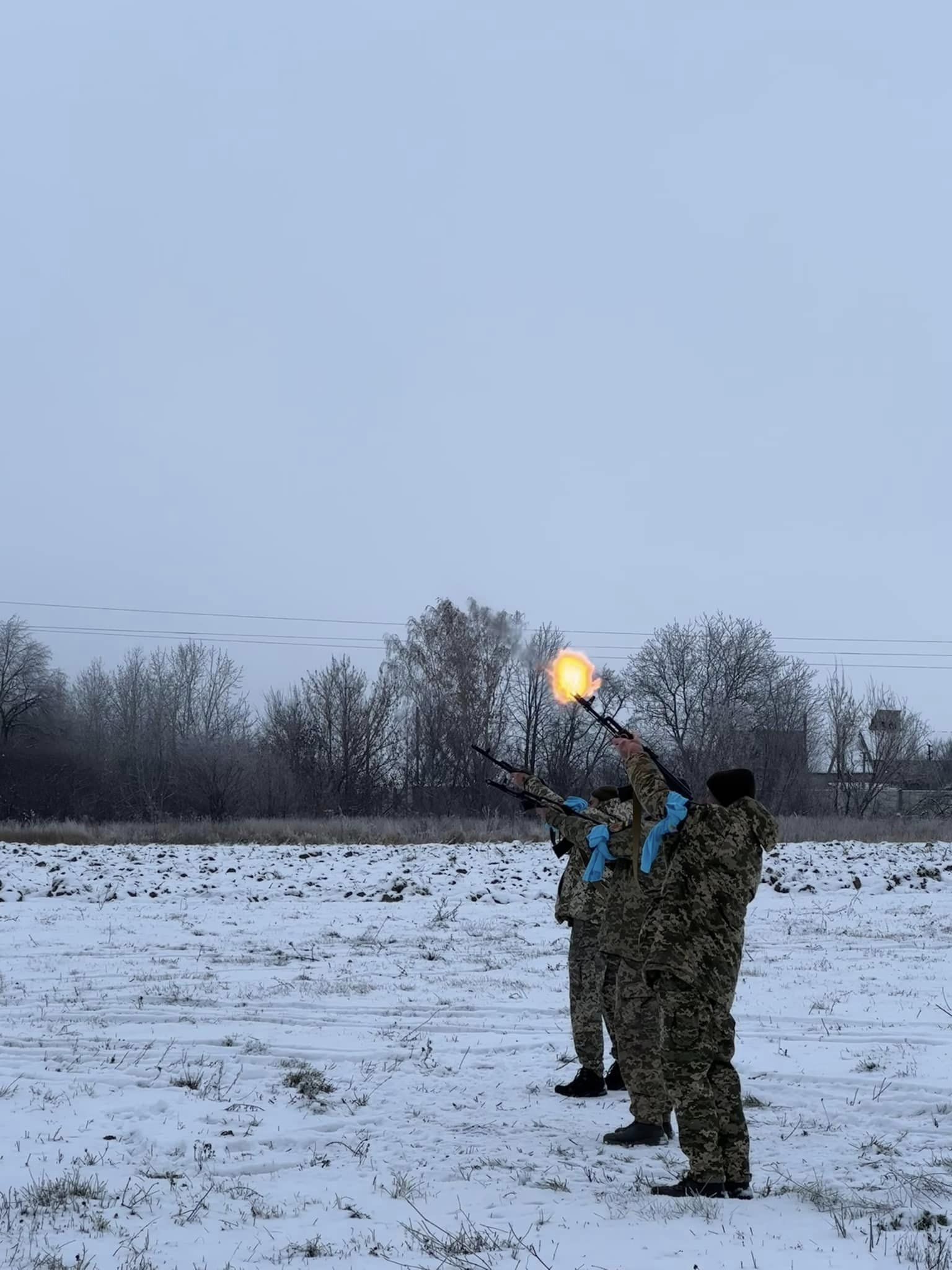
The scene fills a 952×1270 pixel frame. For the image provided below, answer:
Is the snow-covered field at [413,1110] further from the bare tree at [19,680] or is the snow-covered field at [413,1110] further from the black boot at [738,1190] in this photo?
the bare tree at [19,680]

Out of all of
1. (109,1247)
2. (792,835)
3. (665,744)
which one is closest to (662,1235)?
(109,1247)

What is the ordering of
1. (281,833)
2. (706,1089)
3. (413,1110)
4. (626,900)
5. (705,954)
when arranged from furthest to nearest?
(281,833) < (413,1110) < (626,900) < (705,954) < (706,1089)

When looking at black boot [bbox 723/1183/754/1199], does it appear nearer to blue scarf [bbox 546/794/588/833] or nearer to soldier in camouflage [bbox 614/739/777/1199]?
soldier in camouflage [bbox 614/739/777/1199]

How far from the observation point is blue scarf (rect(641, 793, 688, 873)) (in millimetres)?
5492

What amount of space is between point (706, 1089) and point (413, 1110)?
100 inches

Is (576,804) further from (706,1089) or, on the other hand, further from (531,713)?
(531,713)

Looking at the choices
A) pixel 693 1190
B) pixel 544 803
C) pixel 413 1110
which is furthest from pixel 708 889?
pixel 413 1110

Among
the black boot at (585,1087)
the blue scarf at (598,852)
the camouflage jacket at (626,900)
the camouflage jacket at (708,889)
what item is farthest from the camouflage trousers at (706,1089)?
the black boot at (585,1087)

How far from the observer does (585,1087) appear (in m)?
7.55

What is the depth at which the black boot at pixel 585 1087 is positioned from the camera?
7543 mm

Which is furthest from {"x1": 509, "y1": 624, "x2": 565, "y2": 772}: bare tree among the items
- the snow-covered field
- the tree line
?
the snow-covered field

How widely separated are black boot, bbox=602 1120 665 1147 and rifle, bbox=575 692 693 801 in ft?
7.02

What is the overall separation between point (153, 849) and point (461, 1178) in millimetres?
21747

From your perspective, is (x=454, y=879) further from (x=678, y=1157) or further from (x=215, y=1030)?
(x=678, y=1157)
